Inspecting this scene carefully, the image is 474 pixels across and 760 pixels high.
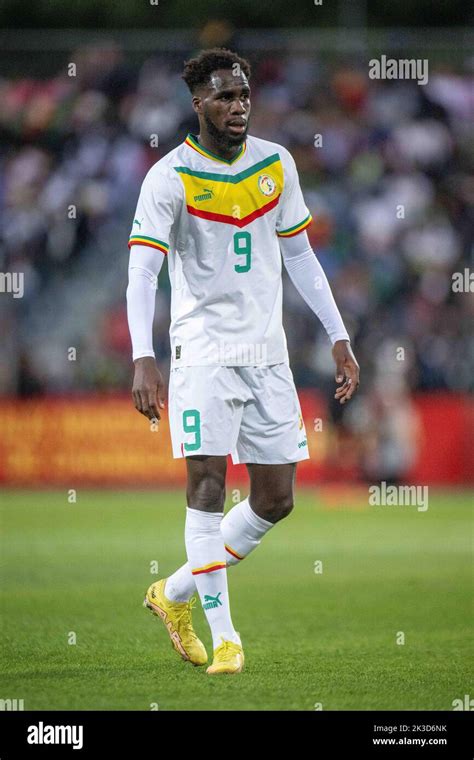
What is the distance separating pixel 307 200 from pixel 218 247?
1102cm

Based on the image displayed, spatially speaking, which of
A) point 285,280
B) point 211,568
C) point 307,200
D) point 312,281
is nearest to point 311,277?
point 312,281

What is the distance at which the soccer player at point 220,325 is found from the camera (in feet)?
17.5

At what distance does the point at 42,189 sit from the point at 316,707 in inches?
509

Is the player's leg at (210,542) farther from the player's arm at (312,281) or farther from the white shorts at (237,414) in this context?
the player's arm at (312,281)

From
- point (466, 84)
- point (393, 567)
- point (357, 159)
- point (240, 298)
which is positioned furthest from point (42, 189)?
point (240, 298)

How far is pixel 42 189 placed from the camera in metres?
16.6

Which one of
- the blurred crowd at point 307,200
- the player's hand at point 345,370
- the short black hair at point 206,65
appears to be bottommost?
the player's hand at point 345,370

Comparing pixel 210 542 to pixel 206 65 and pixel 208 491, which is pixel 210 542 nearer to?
pixel 208 491

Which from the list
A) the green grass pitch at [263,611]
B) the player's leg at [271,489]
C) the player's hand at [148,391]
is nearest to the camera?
the green grass pitch at [263,611]

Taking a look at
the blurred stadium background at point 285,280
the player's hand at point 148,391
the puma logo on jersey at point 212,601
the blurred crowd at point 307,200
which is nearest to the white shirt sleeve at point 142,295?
the player's hand at point 148,391

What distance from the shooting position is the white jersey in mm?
5449

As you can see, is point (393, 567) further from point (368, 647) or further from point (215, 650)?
point (215, 650)

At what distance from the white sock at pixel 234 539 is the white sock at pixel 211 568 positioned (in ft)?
0.99

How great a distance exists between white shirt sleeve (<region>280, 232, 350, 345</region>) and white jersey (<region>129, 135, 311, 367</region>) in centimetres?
20
